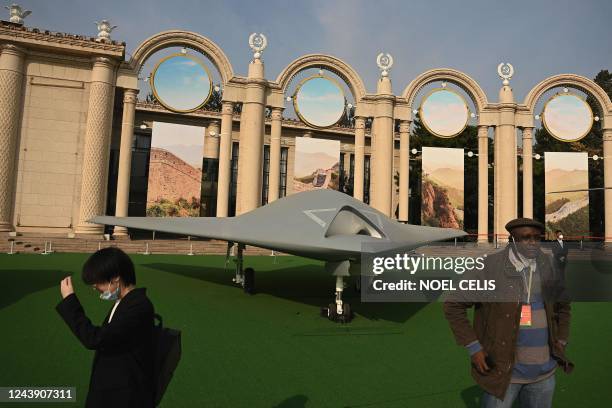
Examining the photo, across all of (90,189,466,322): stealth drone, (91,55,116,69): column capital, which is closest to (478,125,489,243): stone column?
(90,189,466,322): stealth drone

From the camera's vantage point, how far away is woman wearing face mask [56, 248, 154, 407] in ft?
7.96

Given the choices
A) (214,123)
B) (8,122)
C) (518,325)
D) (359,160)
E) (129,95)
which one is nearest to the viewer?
(518,325)

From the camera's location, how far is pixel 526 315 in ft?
10.2

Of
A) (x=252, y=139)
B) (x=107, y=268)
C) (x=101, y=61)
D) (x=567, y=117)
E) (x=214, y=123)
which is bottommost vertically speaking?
(x=107, y=268)

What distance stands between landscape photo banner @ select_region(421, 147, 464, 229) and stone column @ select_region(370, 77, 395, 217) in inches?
130

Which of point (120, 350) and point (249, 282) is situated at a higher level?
point (120, 350)

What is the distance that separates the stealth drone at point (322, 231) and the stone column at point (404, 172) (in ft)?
70.7

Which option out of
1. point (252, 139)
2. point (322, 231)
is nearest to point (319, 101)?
point (252, 139)

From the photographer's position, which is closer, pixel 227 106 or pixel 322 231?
pixel 322 231

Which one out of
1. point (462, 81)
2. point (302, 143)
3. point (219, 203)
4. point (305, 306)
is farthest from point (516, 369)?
point (462, 81)

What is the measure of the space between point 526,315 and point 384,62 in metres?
32.7

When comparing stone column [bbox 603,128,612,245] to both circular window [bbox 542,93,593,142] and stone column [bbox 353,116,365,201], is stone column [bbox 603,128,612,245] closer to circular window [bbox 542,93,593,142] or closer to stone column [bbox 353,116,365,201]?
circular window [bbox 542,93,593,142]

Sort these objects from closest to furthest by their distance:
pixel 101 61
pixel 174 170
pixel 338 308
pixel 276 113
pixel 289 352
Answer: pixel 289 352, pixel 338 308, pixel 101 61, pixel 174 170, pixel 276 113

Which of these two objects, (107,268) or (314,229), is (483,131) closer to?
(314,229)
